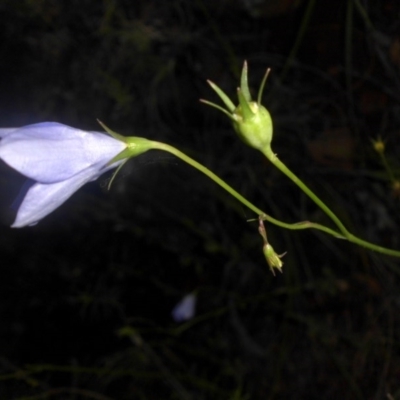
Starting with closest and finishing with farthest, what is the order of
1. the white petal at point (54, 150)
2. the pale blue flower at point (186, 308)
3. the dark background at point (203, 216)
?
the white petal at point (54, 150), the dark background at point (203, 216), the pale blue flower at point (186, 308)

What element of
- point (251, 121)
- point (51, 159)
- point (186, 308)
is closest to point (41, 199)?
point (51, 159)

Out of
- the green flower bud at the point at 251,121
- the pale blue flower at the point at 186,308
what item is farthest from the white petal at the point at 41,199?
the pale blue flower at the point at 186,308

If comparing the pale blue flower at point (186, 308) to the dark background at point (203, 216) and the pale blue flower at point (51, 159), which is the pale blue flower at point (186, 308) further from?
the pale blue flower at point (51, 159)

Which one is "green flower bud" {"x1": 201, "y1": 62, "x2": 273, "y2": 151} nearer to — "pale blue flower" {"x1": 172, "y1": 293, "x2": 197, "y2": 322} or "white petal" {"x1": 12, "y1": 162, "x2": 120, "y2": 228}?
"white petal" {"x1": 12, "y1": 162, "x2": 120, "y2": 228}

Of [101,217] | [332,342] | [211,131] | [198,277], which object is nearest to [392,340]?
[332,342]

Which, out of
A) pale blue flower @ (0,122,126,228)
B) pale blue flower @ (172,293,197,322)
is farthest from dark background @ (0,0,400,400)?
pale blue flower @ (0,122,126,228)

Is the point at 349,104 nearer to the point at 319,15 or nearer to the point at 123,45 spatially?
the point at 319,15
